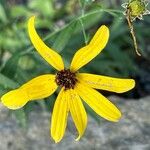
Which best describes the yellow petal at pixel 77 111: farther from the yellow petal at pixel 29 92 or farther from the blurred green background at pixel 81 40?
the blurred green background at pixel 81 40

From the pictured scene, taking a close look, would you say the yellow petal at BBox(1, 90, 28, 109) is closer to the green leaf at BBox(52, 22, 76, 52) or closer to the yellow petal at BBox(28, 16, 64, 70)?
the yellow petal at BBox(28, 16, 64, 70)

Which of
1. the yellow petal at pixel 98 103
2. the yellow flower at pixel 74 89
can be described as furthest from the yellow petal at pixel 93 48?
the yellow petal at pixel 98 103

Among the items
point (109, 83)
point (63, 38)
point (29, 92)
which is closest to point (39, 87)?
point (29, 92)

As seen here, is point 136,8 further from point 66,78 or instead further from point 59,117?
point 59,117

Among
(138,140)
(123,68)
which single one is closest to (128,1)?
(138,140)

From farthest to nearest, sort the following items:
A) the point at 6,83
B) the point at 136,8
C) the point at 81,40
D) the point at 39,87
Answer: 1. the point at 81,40
2. the point at 6,83
3. the point at 39,87
4. the point at 136,8

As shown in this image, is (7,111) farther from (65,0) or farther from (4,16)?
(65,0)

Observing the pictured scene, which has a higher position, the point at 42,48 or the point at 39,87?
the point at 42,48
